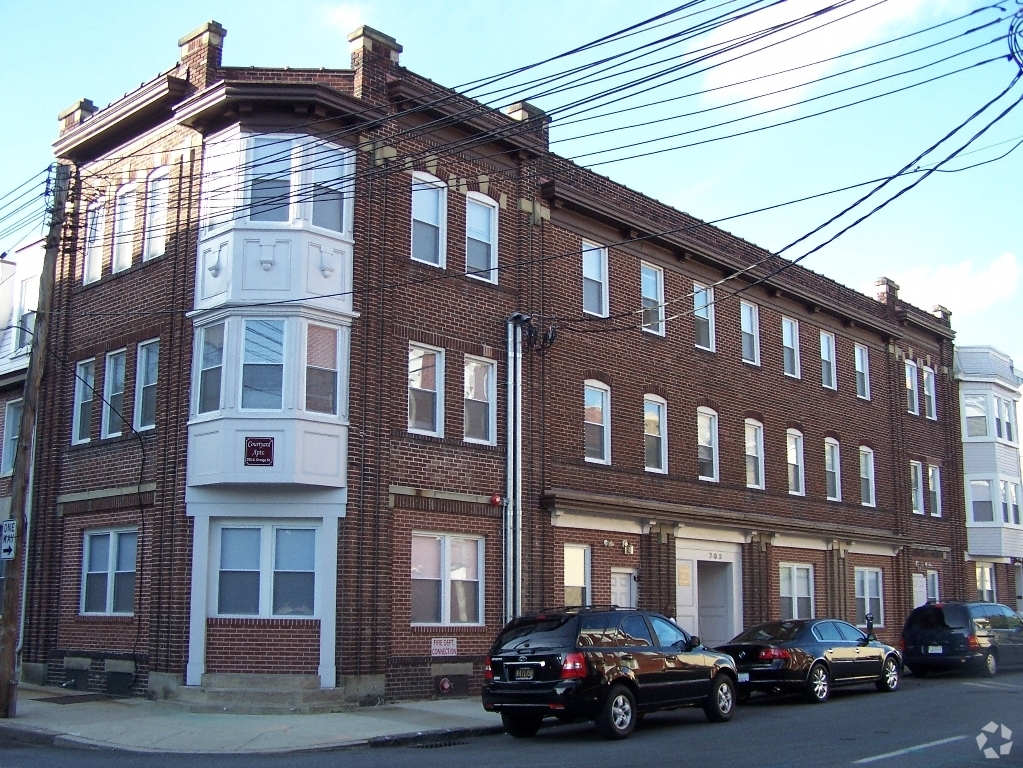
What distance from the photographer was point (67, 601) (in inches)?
838

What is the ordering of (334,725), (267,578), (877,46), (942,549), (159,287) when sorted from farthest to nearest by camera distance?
(942,549)
(159,287)
(267,578)
(334,725)
(877,46)

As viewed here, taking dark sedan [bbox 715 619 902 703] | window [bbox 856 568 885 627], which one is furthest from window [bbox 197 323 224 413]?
window [bbox 856 568 885 627]

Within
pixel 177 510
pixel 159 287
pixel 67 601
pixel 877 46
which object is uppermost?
pixel 877 46

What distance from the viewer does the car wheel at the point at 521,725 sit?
50.3 feet

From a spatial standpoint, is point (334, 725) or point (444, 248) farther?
point (444, 248)

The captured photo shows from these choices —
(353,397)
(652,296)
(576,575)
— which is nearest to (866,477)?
(652,296)

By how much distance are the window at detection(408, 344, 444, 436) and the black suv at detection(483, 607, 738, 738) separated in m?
5.29

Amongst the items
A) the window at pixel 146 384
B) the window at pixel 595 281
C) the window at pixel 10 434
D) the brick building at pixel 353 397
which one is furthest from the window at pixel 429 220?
the window at pixel 10 434

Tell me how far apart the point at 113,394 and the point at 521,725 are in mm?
10536

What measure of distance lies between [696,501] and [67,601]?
523 inches

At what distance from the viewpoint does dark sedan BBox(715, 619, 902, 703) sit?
1917cm

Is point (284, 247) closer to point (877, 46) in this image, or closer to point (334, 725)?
point (334, 725)

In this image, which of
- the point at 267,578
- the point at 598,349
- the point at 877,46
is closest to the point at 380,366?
the point at 267,578

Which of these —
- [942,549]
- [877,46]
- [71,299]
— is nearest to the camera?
[877,46]
